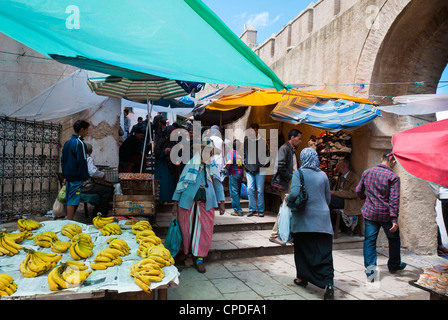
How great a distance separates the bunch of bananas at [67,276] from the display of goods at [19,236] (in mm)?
1082

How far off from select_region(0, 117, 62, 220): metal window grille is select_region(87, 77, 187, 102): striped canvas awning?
1513 millimetres

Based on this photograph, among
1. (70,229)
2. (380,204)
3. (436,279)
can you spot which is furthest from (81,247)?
(380,204)

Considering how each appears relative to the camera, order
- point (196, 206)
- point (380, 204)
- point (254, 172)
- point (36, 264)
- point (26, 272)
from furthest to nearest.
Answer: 1. point (254, 172)
2. point (196, 206)
3. point (380, 204)
4. point (36, 264)
5. point (26, 272)

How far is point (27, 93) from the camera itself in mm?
7160

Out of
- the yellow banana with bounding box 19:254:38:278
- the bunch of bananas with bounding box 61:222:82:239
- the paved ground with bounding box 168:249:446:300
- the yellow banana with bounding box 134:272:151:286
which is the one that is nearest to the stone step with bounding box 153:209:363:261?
the paved ground with bounding box 168:249:446:300

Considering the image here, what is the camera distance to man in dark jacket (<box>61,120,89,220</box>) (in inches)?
203

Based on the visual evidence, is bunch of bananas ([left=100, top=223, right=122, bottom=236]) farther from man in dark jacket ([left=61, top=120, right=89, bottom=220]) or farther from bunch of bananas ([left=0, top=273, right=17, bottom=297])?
bunch of bananas ([left=0, top=273, right=17, bottom=297])

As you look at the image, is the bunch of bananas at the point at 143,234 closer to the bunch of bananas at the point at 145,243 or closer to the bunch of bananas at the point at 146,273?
the bunch of bananas at the point at 145,243

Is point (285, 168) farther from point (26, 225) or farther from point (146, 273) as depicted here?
point (26, 225)

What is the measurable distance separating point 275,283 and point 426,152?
261 centimetres

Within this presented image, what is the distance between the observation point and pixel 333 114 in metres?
6.19

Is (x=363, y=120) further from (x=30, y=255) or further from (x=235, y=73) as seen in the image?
(x=30, y=255)
